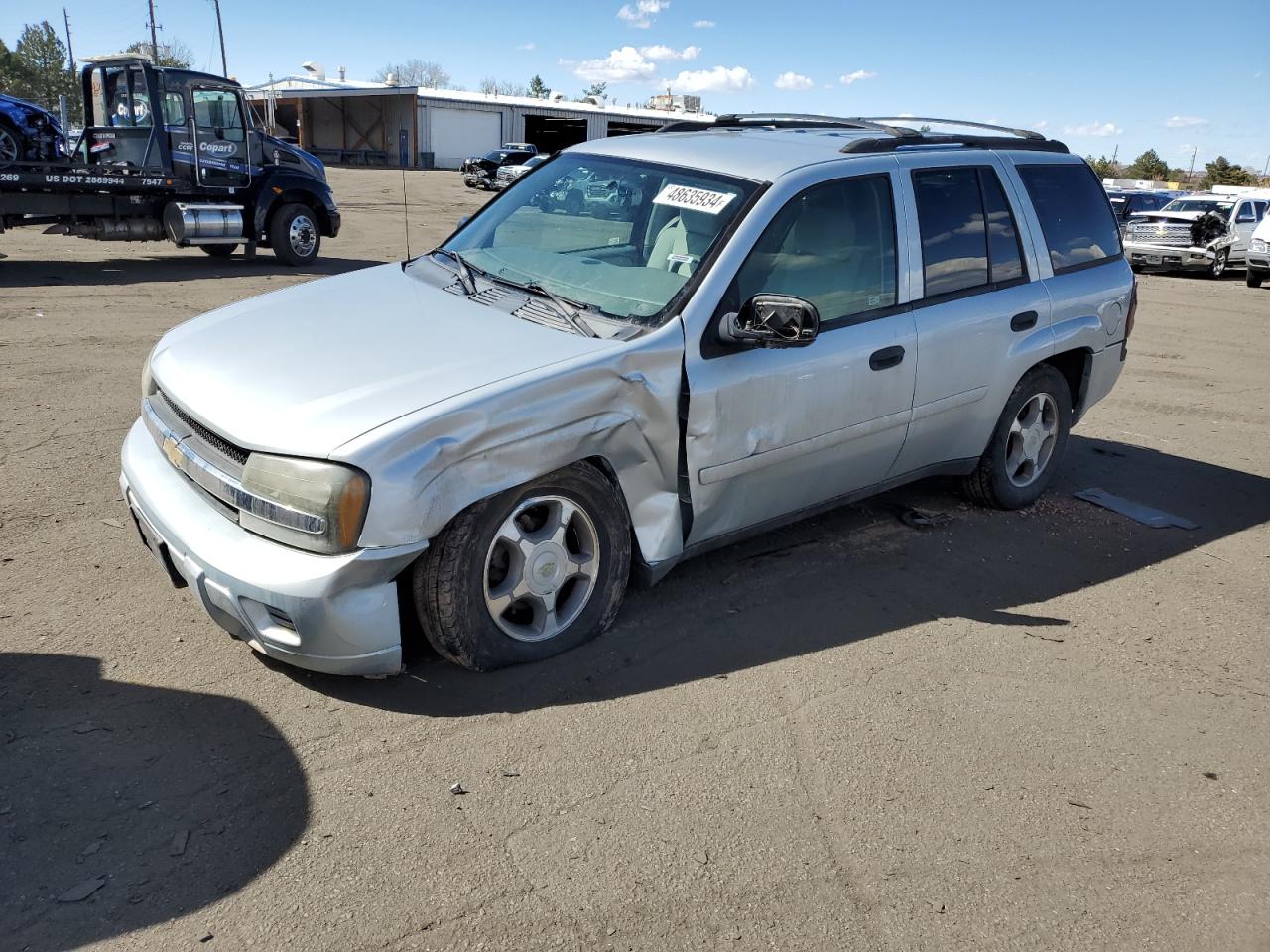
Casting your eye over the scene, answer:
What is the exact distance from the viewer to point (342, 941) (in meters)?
2.46

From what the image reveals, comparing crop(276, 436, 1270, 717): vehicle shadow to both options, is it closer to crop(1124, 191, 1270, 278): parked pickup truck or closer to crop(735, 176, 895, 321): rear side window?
crop(735, 176, 895, 321): rear side window

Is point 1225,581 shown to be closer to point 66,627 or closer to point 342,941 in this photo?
point 342,941

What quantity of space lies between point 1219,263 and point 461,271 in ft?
74.2

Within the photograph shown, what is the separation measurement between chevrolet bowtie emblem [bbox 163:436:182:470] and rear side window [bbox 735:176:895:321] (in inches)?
83.7

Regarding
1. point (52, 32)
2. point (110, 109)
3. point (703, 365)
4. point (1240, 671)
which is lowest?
point (1240, 671)

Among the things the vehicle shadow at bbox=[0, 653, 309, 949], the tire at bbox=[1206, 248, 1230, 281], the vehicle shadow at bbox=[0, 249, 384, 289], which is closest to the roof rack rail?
the vehicle shadow at bbox=[0, 653, 309, 949]

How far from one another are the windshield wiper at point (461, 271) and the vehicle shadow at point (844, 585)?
146 cm

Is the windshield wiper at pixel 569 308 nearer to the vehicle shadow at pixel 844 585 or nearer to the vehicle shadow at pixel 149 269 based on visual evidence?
the vehicle shadow at pixel 844 585

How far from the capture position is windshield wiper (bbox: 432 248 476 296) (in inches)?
168

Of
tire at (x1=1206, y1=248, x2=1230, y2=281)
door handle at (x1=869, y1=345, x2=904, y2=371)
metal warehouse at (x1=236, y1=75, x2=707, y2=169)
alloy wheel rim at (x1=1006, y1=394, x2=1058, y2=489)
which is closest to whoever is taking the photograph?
door handle at (x1=869, y1=345, x2=904, y2=371)

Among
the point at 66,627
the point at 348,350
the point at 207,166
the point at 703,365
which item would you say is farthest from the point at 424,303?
the point at 207,166

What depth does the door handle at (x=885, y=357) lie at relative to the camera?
4.39 metres

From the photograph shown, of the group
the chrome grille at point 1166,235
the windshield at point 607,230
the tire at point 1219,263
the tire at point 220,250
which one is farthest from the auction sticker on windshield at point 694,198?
the tire at point 1219,263

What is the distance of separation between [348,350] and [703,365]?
128 centimetres
